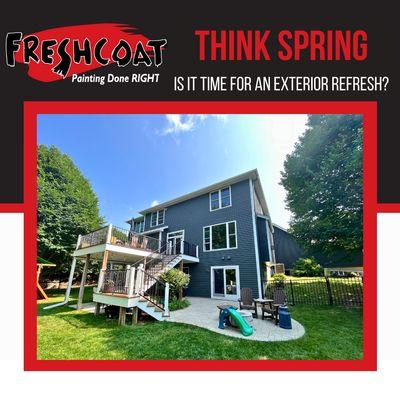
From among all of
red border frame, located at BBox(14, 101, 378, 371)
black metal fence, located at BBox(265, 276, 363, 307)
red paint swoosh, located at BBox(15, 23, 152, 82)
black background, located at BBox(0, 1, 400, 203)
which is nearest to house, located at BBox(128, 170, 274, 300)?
black metal fence, located at BBox(265, 276, 363, 307)

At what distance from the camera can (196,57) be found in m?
3.36

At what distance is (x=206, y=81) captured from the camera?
340 cm

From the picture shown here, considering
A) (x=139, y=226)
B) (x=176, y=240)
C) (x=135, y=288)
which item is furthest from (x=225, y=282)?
(x=139, y=226)

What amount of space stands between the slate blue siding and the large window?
25 centimetres

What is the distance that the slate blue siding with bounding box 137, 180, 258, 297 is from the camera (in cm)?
1092

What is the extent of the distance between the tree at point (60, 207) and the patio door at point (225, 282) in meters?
12.8

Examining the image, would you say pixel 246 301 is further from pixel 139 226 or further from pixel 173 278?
pixel 139 226

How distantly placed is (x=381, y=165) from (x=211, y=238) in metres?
10.3

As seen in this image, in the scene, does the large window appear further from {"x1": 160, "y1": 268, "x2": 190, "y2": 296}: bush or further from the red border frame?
the red border frame

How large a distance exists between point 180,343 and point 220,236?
8.04 metres

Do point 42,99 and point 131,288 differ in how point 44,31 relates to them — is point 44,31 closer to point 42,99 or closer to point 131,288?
point 42,99

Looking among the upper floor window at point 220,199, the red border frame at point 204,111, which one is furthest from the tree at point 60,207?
the red border frame at point 204,111

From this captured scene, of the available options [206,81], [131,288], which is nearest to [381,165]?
[206,81]

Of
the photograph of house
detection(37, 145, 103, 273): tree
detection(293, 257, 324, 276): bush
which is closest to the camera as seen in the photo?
the photograph of house
